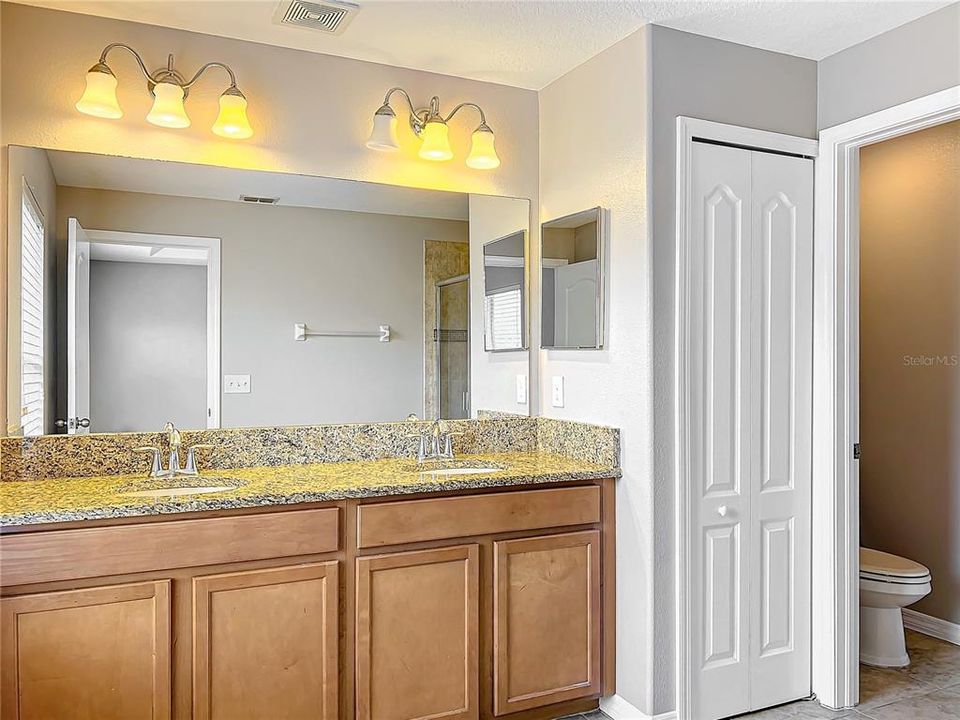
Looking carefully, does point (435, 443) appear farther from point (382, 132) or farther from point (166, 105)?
point (166, 105)

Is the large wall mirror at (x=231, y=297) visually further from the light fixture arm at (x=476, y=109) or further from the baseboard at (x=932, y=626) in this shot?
the baseboard at (x=932, y=626)

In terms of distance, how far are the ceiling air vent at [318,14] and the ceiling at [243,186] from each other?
0.51 m

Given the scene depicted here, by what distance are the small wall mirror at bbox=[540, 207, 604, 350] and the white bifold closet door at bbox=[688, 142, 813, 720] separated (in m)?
0.34

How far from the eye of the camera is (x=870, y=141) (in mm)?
2703

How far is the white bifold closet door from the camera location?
2.63 m

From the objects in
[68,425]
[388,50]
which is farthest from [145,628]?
[388,50]

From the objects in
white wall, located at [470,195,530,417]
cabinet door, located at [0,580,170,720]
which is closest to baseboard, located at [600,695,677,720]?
white wall, located at [470,195,530,417]

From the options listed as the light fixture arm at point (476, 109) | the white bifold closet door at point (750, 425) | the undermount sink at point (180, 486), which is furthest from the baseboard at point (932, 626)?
the undermount sink at point (180, 486)

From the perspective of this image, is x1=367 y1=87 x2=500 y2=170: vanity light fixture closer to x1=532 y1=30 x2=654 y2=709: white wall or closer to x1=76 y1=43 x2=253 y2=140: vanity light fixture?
A: x1=532 y1=30 x2=654 y2=709: white wall

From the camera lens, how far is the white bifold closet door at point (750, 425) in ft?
8.64

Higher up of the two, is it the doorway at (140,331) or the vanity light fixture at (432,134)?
the vanity light fixture at (432,134)

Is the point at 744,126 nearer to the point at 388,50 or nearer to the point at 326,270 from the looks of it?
the point at 388,50

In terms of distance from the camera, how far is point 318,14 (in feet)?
8.02

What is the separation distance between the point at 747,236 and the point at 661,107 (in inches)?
21.7
